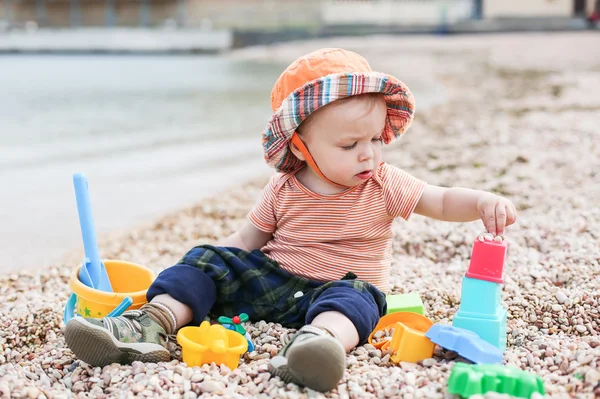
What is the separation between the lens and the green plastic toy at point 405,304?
231 centimetres

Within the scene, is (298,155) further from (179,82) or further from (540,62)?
(540,62)

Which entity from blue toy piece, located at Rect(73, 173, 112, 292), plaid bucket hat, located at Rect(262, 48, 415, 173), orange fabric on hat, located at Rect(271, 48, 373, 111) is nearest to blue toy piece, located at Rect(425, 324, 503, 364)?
plaid bucket hat, located at Rect(262, 48, 415, 173)

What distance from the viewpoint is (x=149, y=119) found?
9688 mm

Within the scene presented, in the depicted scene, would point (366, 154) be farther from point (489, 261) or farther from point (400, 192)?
point (489, 261)

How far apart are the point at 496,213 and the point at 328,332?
0.65 meters

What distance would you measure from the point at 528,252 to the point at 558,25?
109 feet

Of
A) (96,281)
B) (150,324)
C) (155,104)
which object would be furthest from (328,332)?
(155,104)

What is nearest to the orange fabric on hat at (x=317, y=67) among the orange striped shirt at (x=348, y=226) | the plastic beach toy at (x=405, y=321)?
the orange striped shirt at (x=348, y=226)

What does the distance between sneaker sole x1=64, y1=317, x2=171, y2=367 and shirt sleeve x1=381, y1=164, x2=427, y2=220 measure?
0.93 metres

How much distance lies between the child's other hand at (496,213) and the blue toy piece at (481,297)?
24 cm

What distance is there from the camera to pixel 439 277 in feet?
9.48

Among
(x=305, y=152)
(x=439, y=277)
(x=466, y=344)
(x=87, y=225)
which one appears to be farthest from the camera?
(x=439, y=277)

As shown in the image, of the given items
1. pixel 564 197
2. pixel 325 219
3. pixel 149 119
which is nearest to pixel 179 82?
pixel 149 119

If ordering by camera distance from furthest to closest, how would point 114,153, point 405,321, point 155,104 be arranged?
point 155,104, point 114,153, point 405,321
